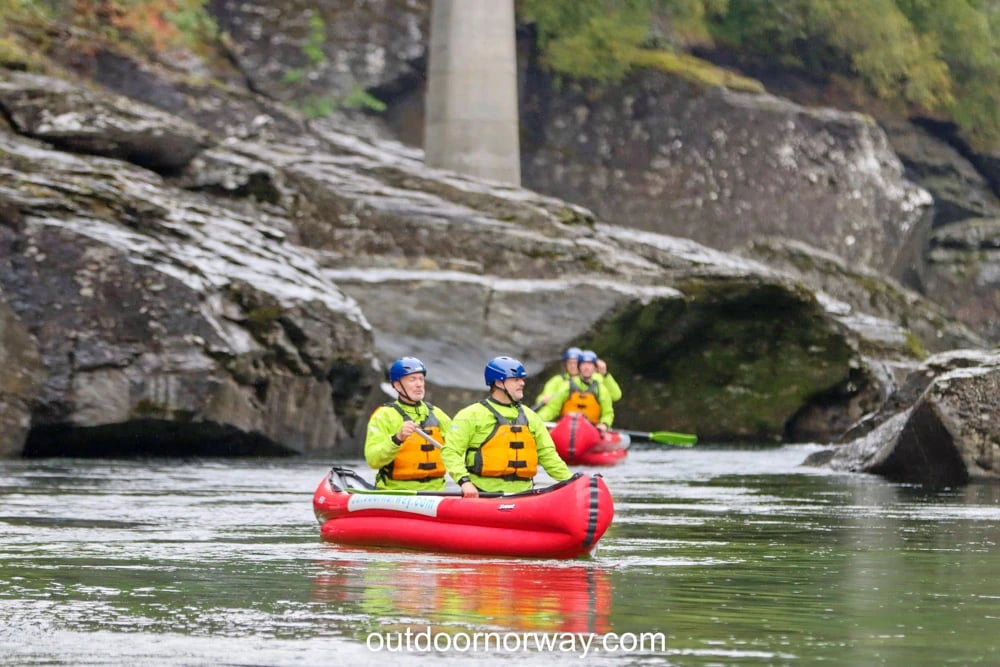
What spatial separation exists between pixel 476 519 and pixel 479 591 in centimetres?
224

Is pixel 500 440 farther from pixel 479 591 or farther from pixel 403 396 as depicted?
pixel 479 591

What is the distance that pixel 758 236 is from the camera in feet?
155

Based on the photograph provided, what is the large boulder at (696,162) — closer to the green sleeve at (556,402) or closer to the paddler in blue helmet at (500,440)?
the green sleeve at (556,402)

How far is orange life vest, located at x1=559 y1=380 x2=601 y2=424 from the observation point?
28234mm

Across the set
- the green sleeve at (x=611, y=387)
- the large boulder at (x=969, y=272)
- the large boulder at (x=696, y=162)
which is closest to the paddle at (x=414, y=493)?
the green sleeve at (x=611, y=387)

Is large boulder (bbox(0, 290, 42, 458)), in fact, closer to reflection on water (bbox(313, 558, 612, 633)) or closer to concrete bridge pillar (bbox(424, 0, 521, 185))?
reflection on water (bbox(313, 558, 612, 633))

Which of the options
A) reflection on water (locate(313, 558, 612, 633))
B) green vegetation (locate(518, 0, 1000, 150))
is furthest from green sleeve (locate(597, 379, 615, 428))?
green vegetation (locate(518, 0, 1000, 150))

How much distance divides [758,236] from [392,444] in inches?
1337

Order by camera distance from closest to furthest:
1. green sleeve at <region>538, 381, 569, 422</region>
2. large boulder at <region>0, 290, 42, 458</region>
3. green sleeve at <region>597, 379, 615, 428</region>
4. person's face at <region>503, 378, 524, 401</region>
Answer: person's face at <region>503, 378, 524, 401</region> → large boulder at <region>0, 290, 42, 458</region> → green sleeve at <region>538, 381, 569, 422</region> → green sleeve at <region>597, 379, 615, 428</region>

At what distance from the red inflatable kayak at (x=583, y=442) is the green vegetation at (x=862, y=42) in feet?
75.3

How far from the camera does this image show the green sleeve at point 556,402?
28.2m

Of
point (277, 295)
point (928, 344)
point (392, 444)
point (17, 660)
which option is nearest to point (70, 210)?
point (277, 295)

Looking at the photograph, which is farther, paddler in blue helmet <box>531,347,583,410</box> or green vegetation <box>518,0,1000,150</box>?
green vegetation <box>518,0,1000,150</box>

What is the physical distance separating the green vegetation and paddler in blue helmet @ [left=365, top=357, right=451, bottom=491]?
34.7 meters
